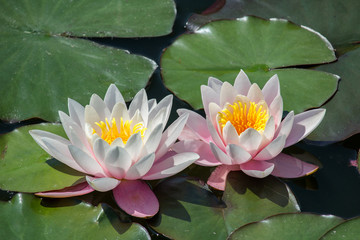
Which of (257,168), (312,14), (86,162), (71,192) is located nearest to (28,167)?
(71,192)

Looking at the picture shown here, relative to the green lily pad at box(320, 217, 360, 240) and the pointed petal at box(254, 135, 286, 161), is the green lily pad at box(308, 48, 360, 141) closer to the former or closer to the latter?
the pointed petal at box(254, 135, 286, 161)

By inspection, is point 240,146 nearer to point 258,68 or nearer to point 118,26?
point 258,68

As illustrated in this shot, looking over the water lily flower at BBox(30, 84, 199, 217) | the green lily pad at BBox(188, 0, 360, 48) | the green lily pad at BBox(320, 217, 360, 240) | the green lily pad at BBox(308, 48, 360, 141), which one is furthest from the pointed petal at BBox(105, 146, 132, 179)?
the green lily pad at BBox(188, 0, 360, 48)

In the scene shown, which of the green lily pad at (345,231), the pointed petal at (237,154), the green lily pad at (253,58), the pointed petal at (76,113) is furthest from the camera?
the green lily pad at (253,58)

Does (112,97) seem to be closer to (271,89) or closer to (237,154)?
(237,154)

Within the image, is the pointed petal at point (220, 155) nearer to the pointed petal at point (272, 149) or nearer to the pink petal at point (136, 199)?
the pointed petal at point (272, 149)

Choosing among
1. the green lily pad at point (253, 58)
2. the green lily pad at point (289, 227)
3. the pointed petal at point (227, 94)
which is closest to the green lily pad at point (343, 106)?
the green lily pad at point (253, 58)
